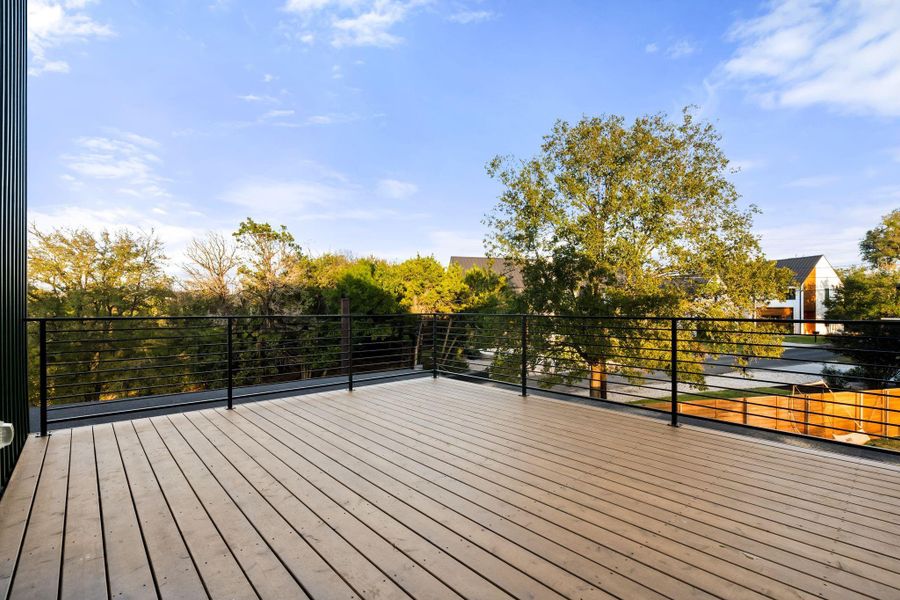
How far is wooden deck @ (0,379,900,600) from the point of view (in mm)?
1403

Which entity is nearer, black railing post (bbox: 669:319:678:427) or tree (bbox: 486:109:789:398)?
black railing post (bbox: 669:319:678:427)

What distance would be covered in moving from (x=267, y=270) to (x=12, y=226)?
325 inches

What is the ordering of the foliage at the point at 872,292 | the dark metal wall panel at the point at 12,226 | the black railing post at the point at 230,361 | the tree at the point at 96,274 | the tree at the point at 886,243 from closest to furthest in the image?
the dark metal wall panel at the point at 12,226 < the black railing post at the point at 230,361 < the tree at the point at 96,274 < the foliage at the point at 872,292 < the tree at the point at 886,243

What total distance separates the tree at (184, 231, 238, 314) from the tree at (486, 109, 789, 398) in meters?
7.00

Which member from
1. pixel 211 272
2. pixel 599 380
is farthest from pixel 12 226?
pixel 211 272

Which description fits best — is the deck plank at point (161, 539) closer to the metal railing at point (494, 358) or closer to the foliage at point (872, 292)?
the metal railing at point (494, 358)

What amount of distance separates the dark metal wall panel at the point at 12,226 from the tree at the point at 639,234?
8201 mm

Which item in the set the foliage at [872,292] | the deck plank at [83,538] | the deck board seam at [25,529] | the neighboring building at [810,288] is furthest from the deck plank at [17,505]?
the neighboring building at [810,288]

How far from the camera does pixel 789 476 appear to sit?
7.38 ft

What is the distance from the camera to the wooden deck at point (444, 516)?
140 cm

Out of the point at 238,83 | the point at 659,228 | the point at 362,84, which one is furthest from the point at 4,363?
the point at 659,228

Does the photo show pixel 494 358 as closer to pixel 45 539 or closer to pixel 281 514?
pixel 281 514

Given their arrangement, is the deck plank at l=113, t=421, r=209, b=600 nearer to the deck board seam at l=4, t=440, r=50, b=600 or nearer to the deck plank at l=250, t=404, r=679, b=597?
the deck board seam at l=4, t=440, r=50, b=600

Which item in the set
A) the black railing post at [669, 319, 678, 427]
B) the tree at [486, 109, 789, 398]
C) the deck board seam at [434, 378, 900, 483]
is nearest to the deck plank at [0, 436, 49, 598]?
the deck board seam at [434, 378, 900, 483]
